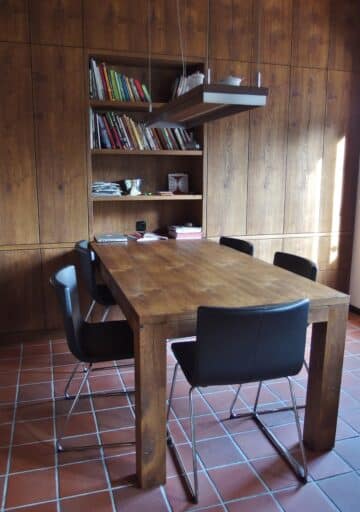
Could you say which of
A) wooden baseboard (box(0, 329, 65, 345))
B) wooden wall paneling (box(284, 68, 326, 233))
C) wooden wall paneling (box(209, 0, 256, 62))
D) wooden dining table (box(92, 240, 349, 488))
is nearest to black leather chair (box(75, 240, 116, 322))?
wooden dining table (box(92, 240, 349, 488))

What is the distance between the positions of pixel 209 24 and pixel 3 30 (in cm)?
157

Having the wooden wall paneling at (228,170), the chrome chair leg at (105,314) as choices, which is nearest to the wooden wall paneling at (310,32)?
the wooden wall paneling at (228,170)

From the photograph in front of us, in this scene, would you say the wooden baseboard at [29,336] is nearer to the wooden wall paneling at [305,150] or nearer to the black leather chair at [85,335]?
the black leather chair at [85,335]

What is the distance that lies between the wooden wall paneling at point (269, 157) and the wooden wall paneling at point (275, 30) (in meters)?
0.09

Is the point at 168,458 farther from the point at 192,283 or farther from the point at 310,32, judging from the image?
the point at 310,32

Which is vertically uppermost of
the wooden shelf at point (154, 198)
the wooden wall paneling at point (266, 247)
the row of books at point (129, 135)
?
the row of books at point (129, 135)

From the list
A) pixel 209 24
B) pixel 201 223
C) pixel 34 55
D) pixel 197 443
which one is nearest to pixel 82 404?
pixel 197 443

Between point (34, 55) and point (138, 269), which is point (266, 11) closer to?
point (34, 55)

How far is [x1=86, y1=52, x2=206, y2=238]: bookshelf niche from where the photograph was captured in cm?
357

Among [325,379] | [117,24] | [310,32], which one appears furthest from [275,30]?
[325,379]

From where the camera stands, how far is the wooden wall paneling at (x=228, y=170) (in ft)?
12.4

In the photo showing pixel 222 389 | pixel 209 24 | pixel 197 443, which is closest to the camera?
pixel 197 443

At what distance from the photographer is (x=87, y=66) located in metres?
3.40

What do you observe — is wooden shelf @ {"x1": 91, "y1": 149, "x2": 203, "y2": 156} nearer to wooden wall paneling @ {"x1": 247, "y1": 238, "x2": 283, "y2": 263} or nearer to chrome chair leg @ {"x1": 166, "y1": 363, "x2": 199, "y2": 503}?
wooden wall paneling @ {"x1": 247, "y1": 238, "x2": 283, "y2": 263}
